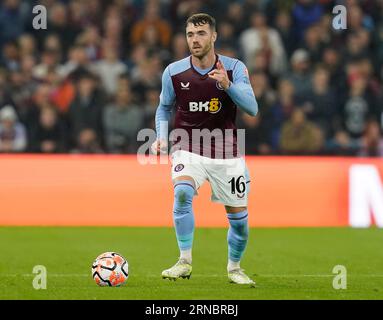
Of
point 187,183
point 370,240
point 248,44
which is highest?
point 248,44

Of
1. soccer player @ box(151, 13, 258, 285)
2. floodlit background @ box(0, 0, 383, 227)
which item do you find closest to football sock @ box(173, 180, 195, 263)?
soccer player @ box(151, 13, 258, 285)

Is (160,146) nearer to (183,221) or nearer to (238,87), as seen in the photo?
(183,221)

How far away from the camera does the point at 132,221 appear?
49.5 feet

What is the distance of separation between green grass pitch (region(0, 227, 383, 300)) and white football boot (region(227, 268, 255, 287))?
10 cm

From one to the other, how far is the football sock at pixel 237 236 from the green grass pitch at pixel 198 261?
246 mm

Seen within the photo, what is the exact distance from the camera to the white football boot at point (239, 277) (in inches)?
380

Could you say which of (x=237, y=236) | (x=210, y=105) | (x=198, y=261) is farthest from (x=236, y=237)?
(x=198, y=261)

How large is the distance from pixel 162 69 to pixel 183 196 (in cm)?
821

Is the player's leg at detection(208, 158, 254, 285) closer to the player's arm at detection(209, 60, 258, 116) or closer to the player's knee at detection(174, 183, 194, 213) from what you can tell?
the player's knee at detection(174, 183, 194, 213)

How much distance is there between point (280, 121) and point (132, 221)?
3.24 meters
